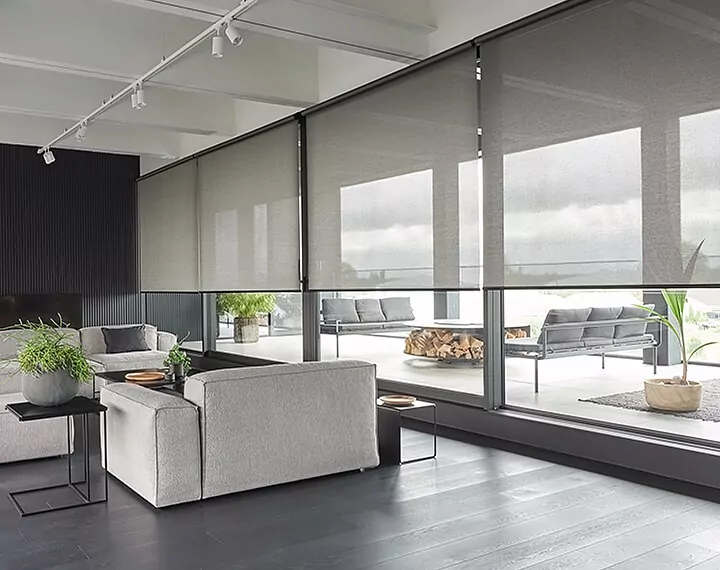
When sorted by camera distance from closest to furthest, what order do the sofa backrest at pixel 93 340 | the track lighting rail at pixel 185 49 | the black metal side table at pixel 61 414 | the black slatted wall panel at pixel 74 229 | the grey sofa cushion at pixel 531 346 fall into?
the black metal side table at pixel 61 414, the track lighting rail at pixel 185 49, the grey sofa cushion at pixel 531 346, the sofa backrest at pixel 93 340, the black slatted wall panel at pixel 74 229

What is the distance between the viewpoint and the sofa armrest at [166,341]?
28.7 feet

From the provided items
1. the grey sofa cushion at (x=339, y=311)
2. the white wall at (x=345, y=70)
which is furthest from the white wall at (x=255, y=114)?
the grey sofa cushion at (x=339, y=311)

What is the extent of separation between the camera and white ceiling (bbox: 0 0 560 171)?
4648 mm

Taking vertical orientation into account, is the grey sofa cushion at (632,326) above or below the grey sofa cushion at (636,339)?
above

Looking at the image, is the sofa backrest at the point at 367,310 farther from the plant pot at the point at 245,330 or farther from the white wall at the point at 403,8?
the white wall at the point at 403,8

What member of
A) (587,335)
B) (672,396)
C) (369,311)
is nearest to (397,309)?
(369,311)

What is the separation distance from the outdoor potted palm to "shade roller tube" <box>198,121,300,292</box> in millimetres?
3287

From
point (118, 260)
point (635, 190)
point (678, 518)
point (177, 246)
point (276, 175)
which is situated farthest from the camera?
point (118, 260)

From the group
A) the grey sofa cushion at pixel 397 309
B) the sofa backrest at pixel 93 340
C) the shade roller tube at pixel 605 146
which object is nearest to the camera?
the shade roller tube at pixel 605 146

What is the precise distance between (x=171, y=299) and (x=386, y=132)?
17.3ft

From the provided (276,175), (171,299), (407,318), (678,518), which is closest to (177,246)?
(171,299)

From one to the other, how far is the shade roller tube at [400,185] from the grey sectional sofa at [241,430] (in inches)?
47.6

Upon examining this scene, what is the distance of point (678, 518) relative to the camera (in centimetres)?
359

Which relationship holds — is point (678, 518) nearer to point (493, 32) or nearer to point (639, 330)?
point (639, 330)
